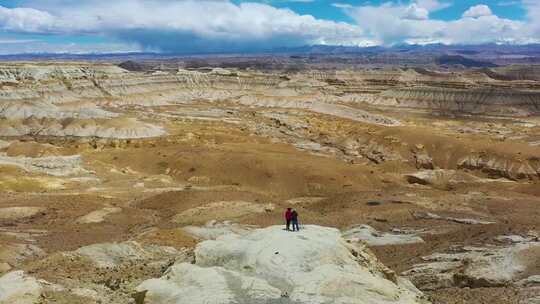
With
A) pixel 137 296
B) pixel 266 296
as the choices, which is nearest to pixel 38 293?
pixel 137 296

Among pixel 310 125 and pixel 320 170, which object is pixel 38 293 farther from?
pixel 310 125

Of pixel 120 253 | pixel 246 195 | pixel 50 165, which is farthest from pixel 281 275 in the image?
pixel 50 165

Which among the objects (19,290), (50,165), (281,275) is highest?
(281,275)

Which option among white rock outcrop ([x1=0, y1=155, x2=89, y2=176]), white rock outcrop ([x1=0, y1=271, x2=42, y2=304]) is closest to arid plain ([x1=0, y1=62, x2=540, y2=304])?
white rock outcrop ([x1=0, y1=271, x2=42, y2=304])

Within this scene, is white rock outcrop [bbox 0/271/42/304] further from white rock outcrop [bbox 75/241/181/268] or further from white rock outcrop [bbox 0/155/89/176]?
white rock outcrop [bbox 0/155/89/176]

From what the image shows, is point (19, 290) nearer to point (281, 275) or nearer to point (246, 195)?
point (281, 275)
